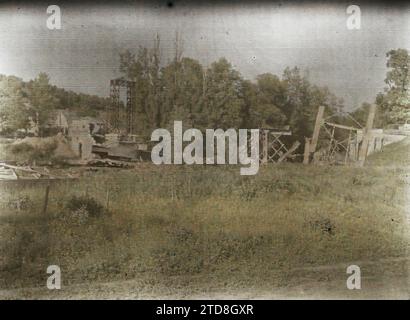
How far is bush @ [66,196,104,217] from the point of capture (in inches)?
185

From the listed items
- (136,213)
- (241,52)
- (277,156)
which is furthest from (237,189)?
(241,52)

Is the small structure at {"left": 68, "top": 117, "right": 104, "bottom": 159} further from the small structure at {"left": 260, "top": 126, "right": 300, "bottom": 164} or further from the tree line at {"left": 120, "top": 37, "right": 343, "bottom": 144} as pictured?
the small structure at {"left": 260, "top": 126, "right": 300, "bottom": 164}

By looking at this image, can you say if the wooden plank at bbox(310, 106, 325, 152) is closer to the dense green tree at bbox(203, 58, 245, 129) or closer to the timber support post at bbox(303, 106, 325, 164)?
the timber support post at bbox(303, 106, 325, 164)

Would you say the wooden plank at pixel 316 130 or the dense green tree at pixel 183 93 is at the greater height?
the dense green tree at pixel 183 93

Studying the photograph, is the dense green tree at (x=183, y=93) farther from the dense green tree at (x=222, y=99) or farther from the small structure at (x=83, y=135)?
the small structure at (x=83, y=135)

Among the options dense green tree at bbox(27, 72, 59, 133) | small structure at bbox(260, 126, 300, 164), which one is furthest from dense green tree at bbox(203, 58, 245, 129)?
dense green tree at bbox(27, 72, 59, 133)

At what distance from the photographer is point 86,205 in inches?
186

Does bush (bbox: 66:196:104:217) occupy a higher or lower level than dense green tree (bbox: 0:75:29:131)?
lower

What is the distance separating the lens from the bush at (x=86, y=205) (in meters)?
4.71

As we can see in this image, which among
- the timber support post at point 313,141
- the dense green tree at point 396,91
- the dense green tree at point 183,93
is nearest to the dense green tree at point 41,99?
the dense green tree at point 183,93

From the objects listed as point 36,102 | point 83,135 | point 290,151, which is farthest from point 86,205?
point 290,151

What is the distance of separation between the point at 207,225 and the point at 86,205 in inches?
43.8

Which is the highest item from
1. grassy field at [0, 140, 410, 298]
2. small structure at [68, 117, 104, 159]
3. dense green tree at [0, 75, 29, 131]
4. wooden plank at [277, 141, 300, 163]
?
dense green tree at [0, 75, 29, 131]

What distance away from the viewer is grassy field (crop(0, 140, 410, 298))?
4668 mm
